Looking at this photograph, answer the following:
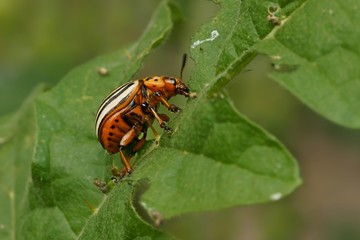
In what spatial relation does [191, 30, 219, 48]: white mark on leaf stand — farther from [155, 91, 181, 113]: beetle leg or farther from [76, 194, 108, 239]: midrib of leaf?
[76, 194, 108, 239]: midrib of leaf

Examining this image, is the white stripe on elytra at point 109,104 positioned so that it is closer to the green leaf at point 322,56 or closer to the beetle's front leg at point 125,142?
the beetle's front leg at point 125,142

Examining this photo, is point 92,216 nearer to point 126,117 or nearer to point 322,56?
point 126,117

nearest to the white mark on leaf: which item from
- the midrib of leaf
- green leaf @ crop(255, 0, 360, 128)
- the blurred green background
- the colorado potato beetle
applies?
the colorado potato beetle

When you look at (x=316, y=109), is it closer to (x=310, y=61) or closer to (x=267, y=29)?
(x=310, y=61)

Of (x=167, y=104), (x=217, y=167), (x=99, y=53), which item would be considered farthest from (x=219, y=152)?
(x=99, y=53)

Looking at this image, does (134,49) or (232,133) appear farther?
(134,49)

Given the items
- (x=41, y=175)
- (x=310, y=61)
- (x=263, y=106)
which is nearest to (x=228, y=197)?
(x=310, y=61)
